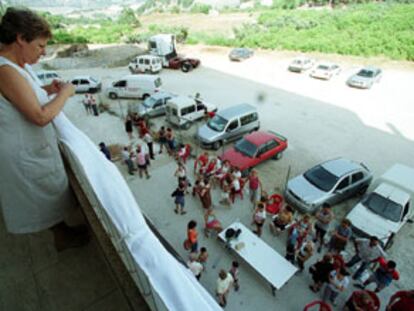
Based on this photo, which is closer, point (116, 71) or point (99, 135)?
point (99, 135)

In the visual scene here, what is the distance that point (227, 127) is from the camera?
1227cm

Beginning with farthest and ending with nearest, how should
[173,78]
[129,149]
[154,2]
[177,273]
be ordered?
[154,2] < [173,78] < [129,149] < [177,273]

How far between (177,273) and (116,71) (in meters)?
28.5

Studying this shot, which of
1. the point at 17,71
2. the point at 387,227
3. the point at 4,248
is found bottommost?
the point at 387,227

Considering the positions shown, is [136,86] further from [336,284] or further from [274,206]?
[336,284]

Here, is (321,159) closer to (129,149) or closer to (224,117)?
(224,117)

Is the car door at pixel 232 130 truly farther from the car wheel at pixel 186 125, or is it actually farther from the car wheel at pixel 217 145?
the car wheel at pixel 186 125

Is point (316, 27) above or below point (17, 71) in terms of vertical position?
below

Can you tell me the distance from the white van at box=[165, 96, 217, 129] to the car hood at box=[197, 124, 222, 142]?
1.85 meters

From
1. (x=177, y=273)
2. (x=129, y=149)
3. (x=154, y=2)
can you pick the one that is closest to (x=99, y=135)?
(x=129, y=149)

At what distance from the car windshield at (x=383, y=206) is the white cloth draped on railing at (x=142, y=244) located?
8215 mm

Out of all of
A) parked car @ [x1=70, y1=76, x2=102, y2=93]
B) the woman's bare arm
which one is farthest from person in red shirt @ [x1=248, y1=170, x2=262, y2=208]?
parked car @ [x1=70, y1=76, x2=102, y2=93]

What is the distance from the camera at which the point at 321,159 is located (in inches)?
471

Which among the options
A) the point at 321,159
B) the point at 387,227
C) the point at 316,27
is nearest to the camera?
the point at 387,227
